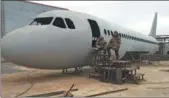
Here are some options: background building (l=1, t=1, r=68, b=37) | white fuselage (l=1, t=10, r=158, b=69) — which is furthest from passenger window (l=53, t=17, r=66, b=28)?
background building (l=1, t=1, r=68, b=37)

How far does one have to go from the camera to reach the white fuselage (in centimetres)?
1105

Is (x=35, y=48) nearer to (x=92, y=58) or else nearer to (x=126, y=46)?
(x=92, y=58)

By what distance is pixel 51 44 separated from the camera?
11625 mm

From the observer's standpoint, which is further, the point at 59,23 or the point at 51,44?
the point at 59,23

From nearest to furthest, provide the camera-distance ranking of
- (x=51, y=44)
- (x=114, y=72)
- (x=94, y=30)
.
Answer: (x=51, y=44)
(x=114, y=72)
(x=94, y=30)

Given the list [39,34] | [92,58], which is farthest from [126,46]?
[39,34]

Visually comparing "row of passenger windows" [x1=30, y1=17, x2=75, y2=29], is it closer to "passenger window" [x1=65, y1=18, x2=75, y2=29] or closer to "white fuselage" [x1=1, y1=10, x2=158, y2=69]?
"passenger window" [x1=65, y1=18, x2=75, y2=29]

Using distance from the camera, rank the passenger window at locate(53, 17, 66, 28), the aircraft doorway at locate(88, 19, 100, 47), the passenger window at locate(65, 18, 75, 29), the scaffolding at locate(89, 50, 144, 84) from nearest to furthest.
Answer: the scaffolding at locate(89, 50, 144, 84) < the passenger window at locate(53, 17, 66, 28) < the passenger window at locate(65, 18, 75, 29) < the aircraft doorway at locate(88, 19, 100, 47)

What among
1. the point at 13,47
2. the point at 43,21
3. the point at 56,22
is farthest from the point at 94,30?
the point at 13,47

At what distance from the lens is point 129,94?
29.8 ft

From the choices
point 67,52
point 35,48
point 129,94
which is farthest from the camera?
point 67,52

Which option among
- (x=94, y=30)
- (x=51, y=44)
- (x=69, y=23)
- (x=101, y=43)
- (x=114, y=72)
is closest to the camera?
(x=51, y=44)

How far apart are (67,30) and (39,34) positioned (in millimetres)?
1524

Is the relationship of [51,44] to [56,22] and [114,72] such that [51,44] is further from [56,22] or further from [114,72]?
[114,72]
